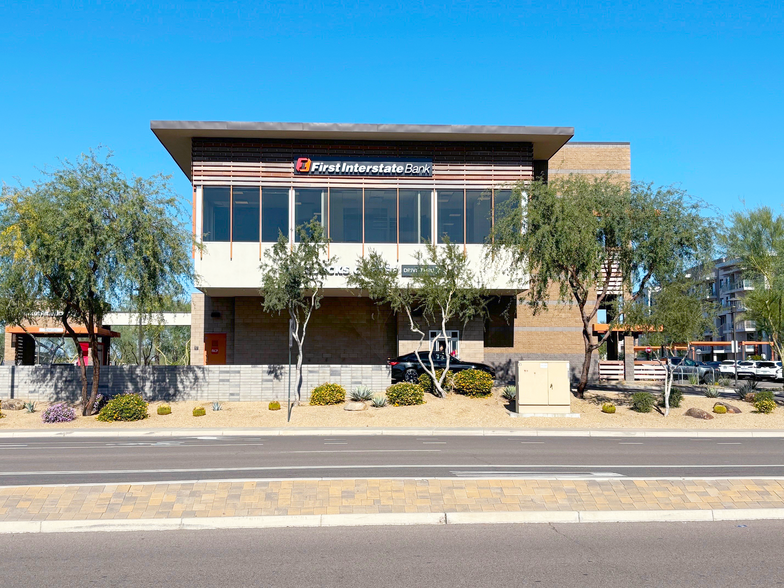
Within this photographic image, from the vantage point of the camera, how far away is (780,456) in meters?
14.7

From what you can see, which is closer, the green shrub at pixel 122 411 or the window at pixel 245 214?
the green shrub at pixel 122 411

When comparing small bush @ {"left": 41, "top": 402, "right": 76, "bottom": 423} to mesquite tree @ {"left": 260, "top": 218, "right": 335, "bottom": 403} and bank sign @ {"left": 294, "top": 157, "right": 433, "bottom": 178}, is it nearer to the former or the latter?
mesquite tree @ {"left": 260, "top": 218, "right": 335, "bottom": 403}

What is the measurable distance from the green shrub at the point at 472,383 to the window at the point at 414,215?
22.3ft

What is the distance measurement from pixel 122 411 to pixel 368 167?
1498 cm

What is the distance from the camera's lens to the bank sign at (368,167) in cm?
3164

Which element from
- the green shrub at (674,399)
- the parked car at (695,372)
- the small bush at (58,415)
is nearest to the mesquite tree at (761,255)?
the parked car at (695,372)

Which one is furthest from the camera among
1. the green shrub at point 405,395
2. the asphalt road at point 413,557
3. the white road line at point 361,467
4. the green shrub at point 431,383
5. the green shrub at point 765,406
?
the green shrub at point 431,383

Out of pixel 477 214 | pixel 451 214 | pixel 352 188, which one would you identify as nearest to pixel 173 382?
pixel 352 188

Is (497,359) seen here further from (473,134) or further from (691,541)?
(691,541)

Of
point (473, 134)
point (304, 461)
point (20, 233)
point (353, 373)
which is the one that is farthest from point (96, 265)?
point (473, 134)

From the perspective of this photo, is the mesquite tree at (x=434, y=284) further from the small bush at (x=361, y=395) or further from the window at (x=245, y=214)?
the window at (x=245, y=214)

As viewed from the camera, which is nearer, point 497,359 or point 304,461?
point 304,461

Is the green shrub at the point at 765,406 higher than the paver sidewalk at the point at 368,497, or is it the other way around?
the paver sidewalk at the point at 368,497

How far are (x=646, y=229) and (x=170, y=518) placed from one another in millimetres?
20347
